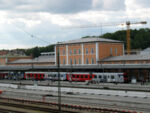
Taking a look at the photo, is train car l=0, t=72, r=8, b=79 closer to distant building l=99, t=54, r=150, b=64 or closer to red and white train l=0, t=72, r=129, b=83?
red and white train l=0, t=72, r=129, b=83

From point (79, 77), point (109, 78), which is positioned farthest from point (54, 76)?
point (109, 78)

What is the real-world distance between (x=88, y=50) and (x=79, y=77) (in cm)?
1125

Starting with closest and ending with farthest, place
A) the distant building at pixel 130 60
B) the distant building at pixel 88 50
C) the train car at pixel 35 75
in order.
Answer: the distant building at pixel 130 60
the distant building at pixel 88 50
the train car at pixel 35 75

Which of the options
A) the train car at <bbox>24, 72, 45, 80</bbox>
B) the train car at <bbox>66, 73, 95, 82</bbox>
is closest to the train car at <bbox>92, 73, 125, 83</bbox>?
the train car at <bbox>66, 73, 95, 82</bbox>

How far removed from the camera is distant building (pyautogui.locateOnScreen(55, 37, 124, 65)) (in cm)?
6831

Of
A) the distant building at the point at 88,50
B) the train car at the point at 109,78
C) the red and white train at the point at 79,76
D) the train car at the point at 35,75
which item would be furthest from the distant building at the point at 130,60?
the train car at the point at 35,75

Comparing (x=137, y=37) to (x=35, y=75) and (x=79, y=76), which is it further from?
(x=79, y=76)

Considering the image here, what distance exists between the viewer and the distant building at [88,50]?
6831 centimetres

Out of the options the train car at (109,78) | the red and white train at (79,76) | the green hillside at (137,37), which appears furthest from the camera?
the green hillside at (137,37)

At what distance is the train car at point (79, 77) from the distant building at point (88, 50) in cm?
434

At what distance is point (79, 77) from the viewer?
199 feet

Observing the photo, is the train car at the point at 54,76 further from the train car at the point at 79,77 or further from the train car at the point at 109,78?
the train car at the point at 109,78

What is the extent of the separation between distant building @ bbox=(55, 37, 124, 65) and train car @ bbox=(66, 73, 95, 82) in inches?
171

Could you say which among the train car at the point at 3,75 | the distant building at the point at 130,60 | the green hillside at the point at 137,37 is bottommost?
the train car at the point at 3,75
